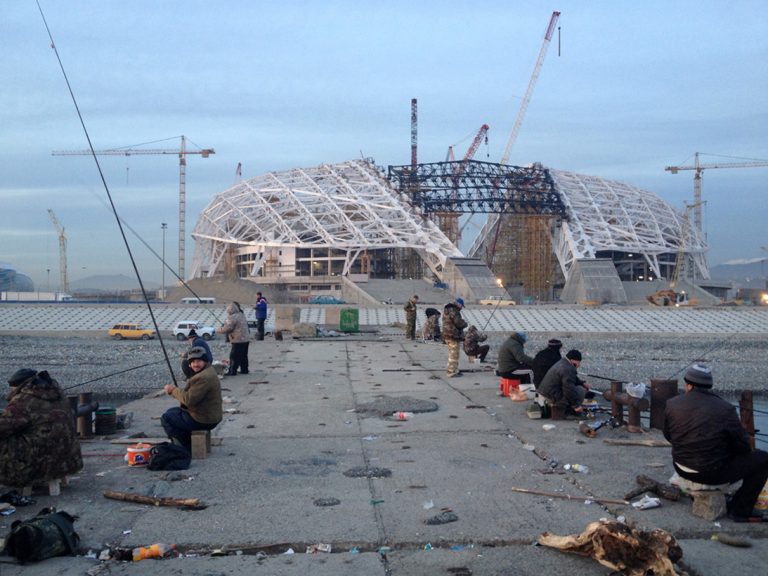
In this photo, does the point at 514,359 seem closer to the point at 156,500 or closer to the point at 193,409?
the point at 193,409

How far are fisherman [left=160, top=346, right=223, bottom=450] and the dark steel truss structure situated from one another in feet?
181

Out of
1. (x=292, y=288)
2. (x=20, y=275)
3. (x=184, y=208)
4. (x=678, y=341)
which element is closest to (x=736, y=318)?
(x=678, y=341)

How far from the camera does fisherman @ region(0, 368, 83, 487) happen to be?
17.2 feet

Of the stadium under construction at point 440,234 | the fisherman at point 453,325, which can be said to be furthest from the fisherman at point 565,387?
the stadium under construction at point 440,234

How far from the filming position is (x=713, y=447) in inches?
199

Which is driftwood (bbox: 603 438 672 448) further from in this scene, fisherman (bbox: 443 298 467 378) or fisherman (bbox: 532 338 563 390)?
fisherman (bbox: 443 298 467 378)

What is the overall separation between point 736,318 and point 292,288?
34.2 m

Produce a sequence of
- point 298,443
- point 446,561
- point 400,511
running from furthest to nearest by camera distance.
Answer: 1. point 298,443
2. point 400,511
3. point 446,561

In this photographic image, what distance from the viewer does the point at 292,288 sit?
61.4m

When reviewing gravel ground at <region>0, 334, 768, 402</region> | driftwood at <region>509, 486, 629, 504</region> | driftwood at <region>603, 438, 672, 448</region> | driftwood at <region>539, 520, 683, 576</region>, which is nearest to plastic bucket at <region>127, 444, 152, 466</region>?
driftwood at <region>509, 486, 629, 504</region>

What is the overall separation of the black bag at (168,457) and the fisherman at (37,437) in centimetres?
80

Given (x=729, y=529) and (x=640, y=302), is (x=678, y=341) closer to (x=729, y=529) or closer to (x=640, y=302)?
(x=640, y=302)

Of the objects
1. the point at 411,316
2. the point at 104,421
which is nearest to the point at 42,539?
the point at 104,421

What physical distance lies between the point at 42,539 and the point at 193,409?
266 centimetres
